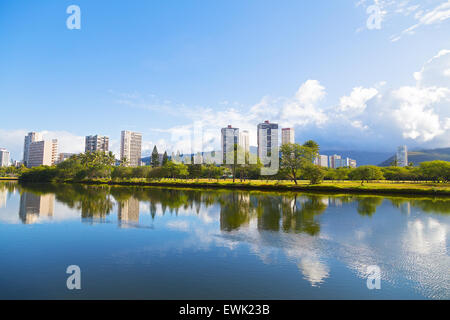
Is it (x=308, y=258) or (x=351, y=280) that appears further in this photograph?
(x=308, y=258)

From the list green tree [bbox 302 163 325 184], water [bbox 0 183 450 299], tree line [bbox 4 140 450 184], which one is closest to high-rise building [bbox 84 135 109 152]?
tree line [bbox 4 140 450 184]

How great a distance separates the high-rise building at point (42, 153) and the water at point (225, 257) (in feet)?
645

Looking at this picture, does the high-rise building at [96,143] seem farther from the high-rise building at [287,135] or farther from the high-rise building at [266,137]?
the high-rise building at [287,135]

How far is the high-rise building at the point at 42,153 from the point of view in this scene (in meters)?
186

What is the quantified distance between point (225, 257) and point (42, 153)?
216917mm

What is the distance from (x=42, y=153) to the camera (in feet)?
611

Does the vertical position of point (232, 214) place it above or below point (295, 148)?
below

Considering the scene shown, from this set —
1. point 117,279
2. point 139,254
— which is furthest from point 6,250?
point 117,279

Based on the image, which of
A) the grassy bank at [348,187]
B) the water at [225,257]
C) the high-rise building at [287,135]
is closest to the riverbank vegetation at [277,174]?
the grassy bank at [348,187]

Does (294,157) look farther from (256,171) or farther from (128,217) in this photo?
(128,217)

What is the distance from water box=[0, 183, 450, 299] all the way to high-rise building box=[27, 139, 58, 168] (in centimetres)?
19652

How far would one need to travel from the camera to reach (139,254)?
46.9 feet
